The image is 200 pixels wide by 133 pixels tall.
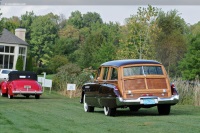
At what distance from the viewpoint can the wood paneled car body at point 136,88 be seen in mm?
16109

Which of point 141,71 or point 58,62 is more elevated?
point 58,62

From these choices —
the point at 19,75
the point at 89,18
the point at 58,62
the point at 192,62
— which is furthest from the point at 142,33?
the point at 89,18

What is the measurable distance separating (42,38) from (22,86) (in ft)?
270

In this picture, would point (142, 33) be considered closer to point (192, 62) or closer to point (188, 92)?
point (192, 62)

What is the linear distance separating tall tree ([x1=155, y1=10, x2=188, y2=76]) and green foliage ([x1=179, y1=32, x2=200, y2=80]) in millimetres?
1802

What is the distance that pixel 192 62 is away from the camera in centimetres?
5425

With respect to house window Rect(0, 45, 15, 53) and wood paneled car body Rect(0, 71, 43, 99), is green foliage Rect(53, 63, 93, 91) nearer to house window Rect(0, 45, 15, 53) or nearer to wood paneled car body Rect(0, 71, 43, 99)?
wood paneled car body Rect(0, 71, 43, 99)

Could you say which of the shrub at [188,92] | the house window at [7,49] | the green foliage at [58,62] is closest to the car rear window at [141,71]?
the shrub at [188,92]

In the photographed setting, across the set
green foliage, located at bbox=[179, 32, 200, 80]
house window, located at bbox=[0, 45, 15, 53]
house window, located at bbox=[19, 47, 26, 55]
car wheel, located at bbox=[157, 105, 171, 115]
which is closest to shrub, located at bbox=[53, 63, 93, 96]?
green foliage, located at bbox=[179, 32, 200, 80]

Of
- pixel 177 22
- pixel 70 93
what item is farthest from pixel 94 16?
pixel 70 93

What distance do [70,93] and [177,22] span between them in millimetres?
34442

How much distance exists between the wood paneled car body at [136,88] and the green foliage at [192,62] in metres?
36.1

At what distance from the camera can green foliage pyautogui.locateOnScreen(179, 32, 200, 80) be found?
53.5m

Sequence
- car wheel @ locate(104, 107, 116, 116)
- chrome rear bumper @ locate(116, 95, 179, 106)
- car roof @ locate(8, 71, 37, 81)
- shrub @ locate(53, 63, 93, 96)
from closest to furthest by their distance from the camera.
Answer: chrome rear bumper @ locate(116, 95, 179, 106) → car wheel @ locate(104, 107, 116, 116) → car roof @ locate(8, 71, 37, 81) → shrub @ locate(53, 63, 93, 96)
